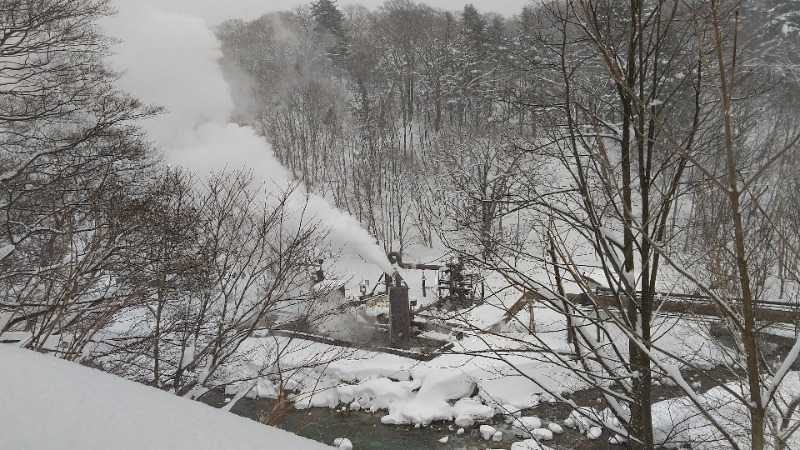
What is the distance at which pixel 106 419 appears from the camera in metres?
1.26

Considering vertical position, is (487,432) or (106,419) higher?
(106,419)

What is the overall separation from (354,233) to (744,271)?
16483 mm

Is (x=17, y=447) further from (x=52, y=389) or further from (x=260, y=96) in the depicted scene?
(x=260, y=96)

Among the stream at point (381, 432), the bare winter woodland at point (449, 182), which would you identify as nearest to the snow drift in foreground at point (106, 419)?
the bare winter woodland at point (449, 182)

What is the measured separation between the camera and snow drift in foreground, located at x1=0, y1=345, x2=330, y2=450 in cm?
120

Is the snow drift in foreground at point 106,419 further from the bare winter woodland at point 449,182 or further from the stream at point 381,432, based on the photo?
the stream at point 381,432

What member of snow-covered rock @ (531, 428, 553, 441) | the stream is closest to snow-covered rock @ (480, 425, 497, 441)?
the stream

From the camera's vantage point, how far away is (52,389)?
138cm

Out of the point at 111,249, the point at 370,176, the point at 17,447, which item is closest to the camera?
the point at 17,447

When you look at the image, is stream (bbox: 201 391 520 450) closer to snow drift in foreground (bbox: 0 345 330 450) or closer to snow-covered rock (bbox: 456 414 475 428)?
snow-covered rock (bbox: 456 414 475 428)

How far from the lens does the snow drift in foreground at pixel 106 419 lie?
120 centimetres

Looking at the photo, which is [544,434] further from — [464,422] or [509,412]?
[509,412]

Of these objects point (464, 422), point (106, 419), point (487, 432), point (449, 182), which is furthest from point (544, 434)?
point (449, 182)

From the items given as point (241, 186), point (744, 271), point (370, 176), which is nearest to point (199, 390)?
point (241, 186)
